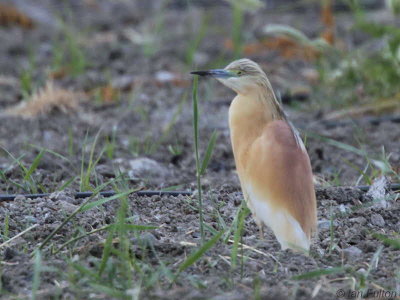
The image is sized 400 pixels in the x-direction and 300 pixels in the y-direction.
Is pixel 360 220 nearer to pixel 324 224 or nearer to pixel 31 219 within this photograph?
pixel 324 224

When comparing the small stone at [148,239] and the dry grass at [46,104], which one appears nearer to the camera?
the small stone at [148,239]

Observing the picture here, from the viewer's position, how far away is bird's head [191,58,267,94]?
3344 millimetres

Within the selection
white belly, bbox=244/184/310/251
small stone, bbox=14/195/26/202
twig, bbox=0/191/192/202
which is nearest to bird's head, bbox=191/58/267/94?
white belly, bbox=244/184/310/251

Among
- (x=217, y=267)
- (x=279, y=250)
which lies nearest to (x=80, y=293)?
(x=217, y=267)

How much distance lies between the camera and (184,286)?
296 cm

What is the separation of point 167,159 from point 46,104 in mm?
1510

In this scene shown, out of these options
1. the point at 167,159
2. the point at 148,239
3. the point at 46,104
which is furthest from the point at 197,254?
the point at 46,104

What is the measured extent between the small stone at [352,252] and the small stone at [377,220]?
343 millimetres

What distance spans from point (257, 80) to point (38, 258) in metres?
1.11

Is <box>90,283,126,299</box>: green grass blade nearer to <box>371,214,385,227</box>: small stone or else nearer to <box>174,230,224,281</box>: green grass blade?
<box>174,230,224,281</box>: green grass blade

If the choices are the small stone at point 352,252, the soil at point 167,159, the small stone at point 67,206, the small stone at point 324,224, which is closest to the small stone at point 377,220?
the soil at point 167,159

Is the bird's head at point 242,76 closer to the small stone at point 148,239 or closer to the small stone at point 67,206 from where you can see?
the small stone at point 148,239

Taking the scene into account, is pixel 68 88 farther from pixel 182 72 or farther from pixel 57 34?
pixel 57 34

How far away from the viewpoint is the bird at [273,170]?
10.3 feet
